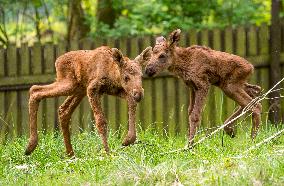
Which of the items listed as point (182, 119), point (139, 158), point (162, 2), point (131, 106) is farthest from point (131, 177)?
point (162, 2)

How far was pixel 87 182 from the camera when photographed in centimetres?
624

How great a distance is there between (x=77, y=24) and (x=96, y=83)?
8.59 meters

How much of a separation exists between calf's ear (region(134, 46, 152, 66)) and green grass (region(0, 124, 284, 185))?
863 mm

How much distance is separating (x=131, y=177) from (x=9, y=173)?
5.35 feet

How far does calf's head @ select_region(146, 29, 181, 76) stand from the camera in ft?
26.7

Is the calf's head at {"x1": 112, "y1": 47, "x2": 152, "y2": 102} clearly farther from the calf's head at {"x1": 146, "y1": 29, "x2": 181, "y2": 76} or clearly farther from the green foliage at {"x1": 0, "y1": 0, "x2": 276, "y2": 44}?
the green foliage at {"x1": 0, "y1": 0, "x2": 276, "y2": 44}

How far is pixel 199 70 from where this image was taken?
843 centimetres

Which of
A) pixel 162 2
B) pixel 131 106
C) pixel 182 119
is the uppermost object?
pixel 162 2

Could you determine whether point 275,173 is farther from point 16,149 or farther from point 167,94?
point 167,94

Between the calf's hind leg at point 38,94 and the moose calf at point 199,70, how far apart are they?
0.90 metres

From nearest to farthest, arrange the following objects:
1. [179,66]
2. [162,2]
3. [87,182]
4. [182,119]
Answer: [87,182]
[179,66]
[182,119]
[162,2]

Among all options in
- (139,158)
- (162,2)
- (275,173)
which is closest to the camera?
(275,173)

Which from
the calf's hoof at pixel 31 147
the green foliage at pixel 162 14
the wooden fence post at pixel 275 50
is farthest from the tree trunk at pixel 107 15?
the calf's hoof at pixel 31 147

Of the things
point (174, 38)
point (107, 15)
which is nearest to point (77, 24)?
point (107, 15)
